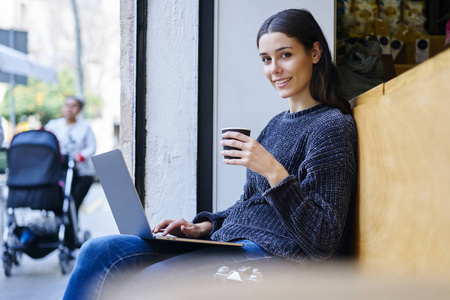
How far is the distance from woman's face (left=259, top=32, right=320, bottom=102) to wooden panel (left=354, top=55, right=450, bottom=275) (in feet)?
0.95

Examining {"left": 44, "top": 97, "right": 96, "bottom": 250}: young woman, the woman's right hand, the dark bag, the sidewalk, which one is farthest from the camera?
{"left": 44, "top": 97, "right": 96, "bottom": 250}: young woman

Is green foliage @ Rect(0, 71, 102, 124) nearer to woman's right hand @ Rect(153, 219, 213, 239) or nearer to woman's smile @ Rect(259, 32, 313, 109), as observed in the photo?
woman's right hand @ Rect(153, 219, 213, 239)

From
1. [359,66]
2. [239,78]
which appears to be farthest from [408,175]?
[359,66]

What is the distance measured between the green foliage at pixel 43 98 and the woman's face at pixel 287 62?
14.8m

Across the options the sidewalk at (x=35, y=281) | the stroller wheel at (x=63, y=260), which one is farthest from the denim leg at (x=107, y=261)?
the stroller wheel at (x=63, y=260)

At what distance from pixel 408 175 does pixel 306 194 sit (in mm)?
361

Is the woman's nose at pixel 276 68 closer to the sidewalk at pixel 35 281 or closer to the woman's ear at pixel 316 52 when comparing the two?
the woman's ear at pixel 316 52

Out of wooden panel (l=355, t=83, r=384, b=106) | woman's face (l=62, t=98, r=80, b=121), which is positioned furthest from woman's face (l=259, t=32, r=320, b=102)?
woman's face (l=62, t=98, r=80, b=121)

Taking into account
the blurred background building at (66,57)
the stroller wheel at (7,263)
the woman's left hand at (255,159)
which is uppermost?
the blurred background building at (66,57)

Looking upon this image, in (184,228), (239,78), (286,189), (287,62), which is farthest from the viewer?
(239,78)

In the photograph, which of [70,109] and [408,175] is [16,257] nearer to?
[70,109]

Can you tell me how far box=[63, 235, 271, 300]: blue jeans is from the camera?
1.37 metres

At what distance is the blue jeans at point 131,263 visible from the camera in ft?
4.50

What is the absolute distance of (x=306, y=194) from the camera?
1404mm
